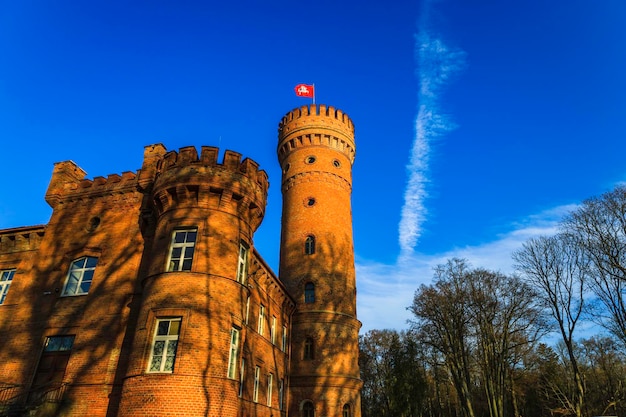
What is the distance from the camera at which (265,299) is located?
69.3ft

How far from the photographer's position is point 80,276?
57.1 ft

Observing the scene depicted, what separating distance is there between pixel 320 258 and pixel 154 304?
13843 millimetres

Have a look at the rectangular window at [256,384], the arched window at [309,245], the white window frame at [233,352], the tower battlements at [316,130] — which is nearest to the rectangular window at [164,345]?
the white window frame at [233,352]

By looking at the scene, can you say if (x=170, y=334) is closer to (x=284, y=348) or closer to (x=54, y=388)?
(x=54, y=388)

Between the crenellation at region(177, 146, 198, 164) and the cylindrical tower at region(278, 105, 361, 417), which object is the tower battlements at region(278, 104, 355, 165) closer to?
the cylindrical tower at region(278, 105, 361, 417)

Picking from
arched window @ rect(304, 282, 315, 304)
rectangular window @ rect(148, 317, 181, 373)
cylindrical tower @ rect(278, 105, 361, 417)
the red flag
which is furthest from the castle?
the red flag

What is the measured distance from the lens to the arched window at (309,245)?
27281 mm

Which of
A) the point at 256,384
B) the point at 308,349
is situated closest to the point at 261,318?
the point at 256,384

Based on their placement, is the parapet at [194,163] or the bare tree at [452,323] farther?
the bare tree at [452,323]

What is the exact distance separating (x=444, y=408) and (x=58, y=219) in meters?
57.6

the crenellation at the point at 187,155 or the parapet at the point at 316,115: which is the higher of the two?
the parapet at the point at 316,115

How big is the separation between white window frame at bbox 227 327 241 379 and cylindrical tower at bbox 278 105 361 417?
9867 millimetres

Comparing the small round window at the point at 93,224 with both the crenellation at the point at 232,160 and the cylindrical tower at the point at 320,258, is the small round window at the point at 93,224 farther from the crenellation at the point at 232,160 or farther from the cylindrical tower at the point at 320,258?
the cylindrical tower at the point at 320,258

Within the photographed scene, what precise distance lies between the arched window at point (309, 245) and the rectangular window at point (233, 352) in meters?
12.0
